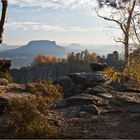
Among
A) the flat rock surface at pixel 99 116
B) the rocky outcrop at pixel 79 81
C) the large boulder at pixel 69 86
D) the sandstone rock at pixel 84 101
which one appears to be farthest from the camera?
the rocky outcrop at pixel 79 81

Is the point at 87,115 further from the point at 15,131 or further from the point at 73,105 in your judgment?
the point at 15,131

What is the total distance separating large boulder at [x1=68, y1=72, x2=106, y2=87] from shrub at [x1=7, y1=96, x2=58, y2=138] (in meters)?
12.4

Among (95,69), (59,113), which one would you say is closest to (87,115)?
(59,113)

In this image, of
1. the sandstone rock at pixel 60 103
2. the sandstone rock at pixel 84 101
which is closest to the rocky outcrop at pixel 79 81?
the sandstone rock at pixel 84 101

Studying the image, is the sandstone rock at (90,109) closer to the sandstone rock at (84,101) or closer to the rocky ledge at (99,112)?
the rocky ledge at (99,112)

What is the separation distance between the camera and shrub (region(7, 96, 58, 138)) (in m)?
14.1

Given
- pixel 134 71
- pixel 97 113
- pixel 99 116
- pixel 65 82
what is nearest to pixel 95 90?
pixel 134 71

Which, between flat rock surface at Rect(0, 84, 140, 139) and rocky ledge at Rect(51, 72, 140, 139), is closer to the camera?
flat rock surface at Rect(0, 84, 140, 139)

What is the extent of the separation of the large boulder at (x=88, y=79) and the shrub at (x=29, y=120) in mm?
12359

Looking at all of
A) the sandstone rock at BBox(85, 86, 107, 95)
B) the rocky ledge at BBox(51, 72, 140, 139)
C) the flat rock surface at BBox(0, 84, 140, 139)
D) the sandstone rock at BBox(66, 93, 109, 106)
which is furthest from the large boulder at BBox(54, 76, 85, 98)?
the sandstone rock at BBox(66, 93, 109, 106)

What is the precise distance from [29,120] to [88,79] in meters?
14.5

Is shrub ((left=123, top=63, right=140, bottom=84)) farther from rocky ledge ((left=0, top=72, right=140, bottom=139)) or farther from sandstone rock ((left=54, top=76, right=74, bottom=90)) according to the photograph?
sandstone rock ((left=54, top=76, right=74, bottom=90))

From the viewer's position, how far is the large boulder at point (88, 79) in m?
28.8

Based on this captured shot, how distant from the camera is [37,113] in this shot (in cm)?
1519
